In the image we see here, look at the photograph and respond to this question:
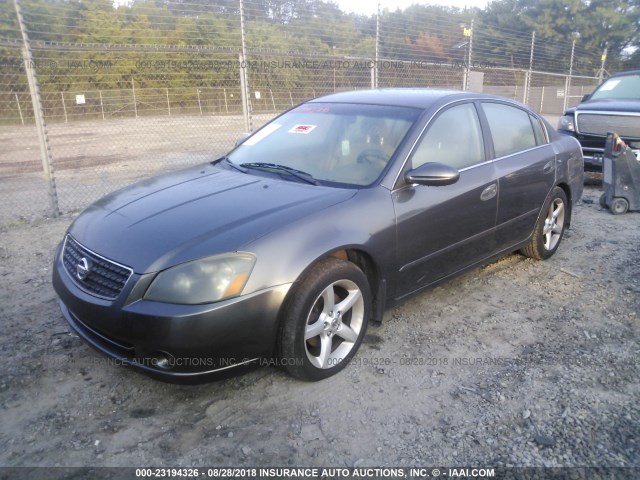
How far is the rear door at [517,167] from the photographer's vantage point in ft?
13.5

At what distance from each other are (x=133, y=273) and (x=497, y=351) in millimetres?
2324

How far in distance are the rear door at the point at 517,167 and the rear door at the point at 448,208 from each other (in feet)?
0.52

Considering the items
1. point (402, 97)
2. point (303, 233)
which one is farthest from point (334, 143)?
point (303, 233)

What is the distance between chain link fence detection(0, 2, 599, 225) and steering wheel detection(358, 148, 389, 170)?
4093mm

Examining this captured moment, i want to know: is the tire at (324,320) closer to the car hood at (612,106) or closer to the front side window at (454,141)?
the front side window at (454,141)

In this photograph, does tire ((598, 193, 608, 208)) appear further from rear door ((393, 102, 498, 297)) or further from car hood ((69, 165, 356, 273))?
car hood ((69, 165, 356, 273))

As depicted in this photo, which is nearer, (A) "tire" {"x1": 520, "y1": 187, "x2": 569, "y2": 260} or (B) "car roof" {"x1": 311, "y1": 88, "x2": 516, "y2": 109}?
(B) "car roof" {"x1": 311, "y1": 88, "x2": 516, "y2": 109}

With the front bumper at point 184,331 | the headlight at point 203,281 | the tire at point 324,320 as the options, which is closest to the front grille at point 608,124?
the tire at point 324,320

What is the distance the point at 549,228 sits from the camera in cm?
491

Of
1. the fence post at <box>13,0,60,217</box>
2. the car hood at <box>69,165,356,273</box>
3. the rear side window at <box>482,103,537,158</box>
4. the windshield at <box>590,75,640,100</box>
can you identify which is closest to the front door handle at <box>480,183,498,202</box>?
the rear side window at <box>482,103,537,158</box>

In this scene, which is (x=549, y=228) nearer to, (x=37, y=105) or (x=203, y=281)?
(x=203, y=281)

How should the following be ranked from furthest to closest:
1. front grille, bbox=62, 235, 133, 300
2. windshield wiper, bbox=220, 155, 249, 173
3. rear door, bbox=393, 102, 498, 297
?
windshield wiper, bbox=220, 155, 249, 173 < rear door, bbox=393, 102, 498, 297 < front grille, bbox=62, 235, 133, 300

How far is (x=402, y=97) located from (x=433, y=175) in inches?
38.9

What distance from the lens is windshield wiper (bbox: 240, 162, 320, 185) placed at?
11.0 ft
